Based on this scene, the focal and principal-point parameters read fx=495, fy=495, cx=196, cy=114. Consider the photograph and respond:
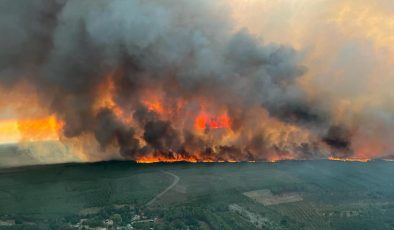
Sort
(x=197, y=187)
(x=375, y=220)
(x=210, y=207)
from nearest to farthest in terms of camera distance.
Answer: (x=375, y=220), (x=210, y=207), (x=197, y=187)

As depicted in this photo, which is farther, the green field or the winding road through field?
the winding road through field

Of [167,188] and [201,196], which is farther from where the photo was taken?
[167,188]

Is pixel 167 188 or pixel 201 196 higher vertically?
pixel 167 188

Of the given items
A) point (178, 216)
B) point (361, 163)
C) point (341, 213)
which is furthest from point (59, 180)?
point (361, 163)

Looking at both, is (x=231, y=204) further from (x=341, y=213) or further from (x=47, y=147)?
(x=47, y=147)

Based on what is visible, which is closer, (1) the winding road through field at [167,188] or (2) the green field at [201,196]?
(2) the green field at [201,196]

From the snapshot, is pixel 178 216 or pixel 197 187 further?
pixel 197 187

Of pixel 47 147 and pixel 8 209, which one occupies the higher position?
pixel 47 147

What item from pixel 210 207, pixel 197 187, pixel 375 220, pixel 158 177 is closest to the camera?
pixel 375 220
